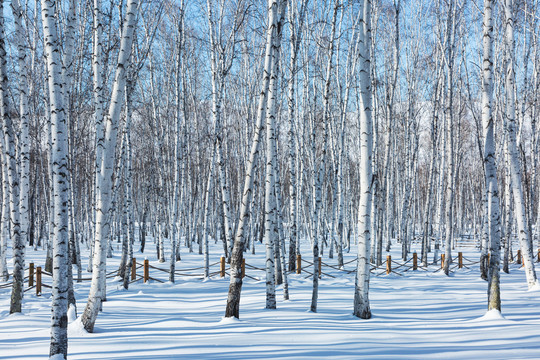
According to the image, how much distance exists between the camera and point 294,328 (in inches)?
223

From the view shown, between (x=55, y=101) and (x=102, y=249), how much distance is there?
2.34 m

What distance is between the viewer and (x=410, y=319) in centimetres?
668

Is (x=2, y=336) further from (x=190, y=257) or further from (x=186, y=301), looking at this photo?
(x=190, y=257)

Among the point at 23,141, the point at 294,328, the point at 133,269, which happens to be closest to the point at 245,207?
the point at 294,328

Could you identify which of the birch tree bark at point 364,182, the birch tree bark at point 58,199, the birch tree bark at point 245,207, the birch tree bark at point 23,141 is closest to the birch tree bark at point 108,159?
the birch tree bark at point 58,199

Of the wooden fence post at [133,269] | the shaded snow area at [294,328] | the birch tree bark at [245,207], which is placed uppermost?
the birch tree bark at [245,207]

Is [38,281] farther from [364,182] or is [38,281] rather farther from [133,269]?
[364,182]

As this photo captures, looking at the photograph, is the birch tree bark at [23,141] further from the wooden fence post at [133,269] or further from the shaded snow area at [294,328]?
the wooden fence post at [133,269]

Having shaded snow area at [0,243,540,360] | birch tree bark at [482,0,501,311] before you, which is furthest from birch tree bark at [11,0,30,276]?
birch tree bark at [482,0,501,311]

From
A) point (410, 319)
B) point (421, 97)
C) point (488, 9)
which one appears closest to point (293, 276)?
point (410, 319)

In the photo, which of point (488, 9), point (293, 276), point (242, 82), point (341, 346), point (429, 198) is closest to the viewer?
point (341, 346)

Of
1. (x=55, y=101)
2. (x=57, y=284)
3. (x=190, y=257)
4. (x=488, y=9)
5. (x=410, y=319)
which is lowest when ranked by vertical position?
(x=190, y=257)

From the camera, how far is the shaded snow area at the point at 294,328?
15.0ft

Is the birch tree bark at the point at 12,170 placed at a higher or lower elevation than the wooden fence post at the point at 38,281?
higher
